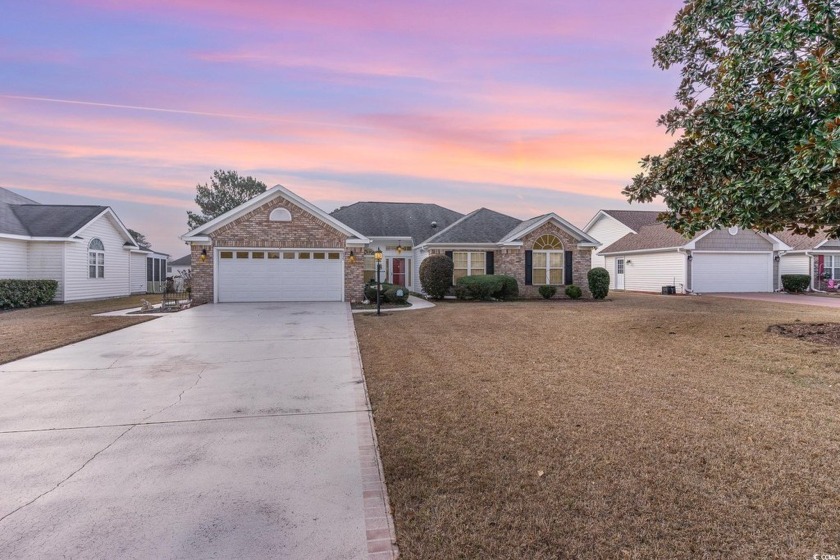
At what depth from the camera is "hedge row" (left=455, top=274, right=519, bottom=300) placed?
61.1ft

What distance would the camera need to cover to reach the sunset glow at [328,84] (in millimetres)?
10555

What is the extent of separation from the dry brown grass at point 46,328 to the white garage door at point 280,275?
15.2 feet

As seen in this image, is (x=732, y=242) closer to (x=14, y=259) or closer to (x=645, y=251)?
(x=645, y=251)

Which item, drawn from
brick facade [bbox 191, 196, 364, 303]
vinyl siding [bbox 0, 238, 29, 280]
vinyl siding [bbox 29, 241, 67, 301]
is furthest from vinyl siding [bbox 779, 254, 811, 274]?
vinyl siding [bbox 0, 238, 29, 280]

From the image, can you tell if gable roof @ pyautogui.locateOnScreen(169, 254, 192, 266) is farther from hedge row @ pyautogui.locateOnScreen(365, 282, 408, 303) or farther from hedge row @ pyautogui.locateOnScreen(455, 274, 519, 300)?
hedge row @ pyautogui.locateOnScreen(455, 274, 519, 300)

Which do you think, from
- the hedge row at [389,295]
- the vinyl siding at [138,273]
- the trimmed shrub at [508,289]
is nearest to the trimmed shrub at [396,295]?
the hedge row at [389,295]

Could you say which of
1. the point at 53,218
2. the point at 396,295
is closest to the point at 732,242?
the point at 396,295

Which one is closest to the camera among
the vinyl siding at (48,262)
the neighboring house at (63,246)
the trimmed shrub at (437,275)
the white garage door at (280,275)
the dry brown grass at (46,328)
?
the dry brown grass at (46,328)

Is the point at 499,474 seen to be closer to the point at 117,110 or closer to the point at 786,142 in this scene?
the point at 786,142

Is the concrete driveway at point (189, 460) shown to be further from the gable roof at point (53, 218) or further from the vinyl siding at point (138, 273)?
the vinyl siding at point (138, 273)

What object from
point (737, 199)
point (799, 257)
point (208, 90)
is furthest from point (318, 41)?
point (799, 257)

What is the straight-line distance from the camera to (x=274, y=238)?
17656 mm

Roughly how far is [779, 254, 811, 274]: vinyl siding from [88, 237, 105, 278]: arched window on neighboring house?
36.7 metres

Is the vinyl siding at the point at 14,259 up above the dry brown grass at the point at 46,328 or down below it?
above
